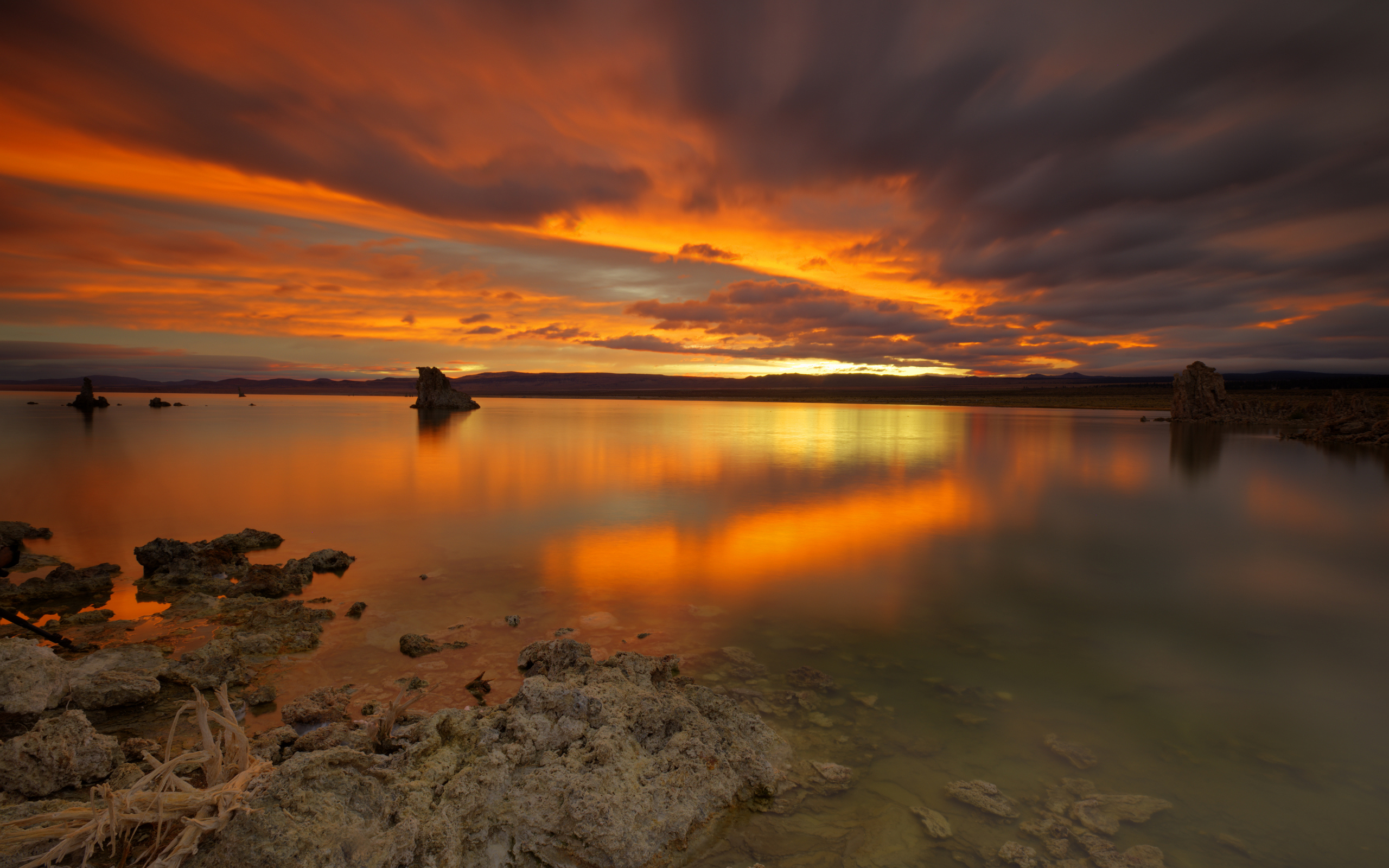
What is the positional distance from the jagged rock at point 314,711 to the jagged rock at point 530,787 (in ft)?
4.16

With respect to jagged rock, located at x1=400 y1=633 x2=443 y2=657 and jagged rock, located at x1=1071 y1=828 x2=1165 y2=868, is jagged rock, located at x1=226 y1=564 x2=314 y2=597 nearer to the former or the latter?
jagged rock, located at x1=400 y1=633 x2=443 y2=657

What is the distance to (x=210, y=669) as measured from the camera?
496cm

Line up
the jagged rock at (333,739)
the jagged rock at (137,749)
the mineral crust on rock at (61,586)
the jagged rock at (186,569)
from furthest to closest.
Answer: the jagged rock at (186,569)
the mineral crust on rock at (61,586)
the jagged rock at (137,749)
the jagged rock at (333,739)

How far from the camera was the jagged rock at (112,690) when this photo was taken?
4289 mm

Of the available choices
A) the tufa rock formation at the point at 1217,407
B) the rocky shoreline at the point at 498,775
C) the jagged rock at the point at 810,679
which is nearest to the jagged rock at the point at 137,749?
the rocky shoreline at the point at 498,775

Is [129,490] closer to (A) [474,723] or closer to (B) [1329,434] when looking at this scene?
(A) [474,723]

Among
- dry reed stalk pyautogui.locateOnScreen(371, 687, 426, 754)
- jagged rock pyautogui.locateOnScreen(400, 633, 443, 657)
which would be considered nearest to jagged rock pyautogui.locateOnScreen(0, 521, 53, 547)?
jagged rock pyautogui.locateOnScreen(400, 633, 443, 657)

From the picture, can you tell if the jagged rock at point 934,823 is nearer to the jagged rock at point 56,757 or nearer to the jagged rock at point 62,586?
the jagged rock at point 56,757

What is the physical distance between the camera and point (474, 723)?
355 centimetres

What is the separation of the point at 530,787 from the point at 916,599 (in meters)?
5.72

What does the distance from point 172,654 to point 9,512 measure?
11619mm

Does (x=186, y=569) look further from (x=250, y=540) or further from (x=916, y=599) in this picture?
(x=916, y=599)

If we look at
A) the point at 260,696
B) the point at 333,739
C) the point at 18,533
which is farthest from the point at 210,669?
the point at 18,533

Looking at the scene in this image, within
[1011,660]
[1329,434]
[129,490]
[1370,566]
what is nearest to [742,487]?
[1011,660]
